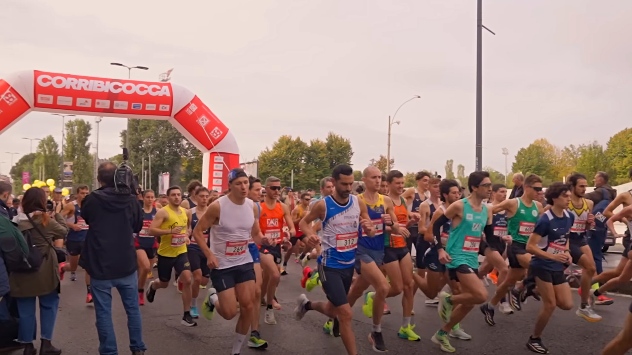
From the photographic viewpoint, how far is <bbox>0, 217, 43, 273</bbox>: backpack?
545cm

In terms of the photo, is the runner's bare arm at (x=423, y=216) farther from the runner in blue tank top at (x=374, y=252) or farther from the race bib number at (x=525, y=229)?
the race bib number at (x=525, y=229)

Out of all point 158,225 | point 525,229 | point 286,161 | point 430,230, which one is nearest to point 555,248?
point 525,229

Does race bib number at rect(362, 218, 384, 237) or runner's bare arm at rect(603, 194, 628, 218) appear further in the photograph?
runner's bare arm at rect(603, 194, 628, 218)

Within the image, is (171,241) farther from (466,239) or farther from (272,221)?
A: (466,239)

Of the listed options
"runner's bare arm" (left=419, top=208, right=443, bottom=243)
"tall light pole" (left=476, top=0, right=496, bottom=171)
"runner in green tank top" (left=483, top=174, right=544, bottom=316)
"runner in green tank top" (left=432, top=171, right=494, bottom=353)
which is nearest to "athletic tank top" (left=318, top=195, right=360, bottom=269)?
"runner in green tank top" (left=432, top=171, right=494, bottom=353)

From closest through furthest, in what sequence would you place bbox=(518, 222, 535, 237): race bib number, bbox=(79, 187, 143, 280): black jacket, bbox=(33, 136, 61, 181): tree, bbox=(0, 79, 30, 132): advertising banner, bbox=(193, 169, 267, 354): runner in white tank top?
1. bbox=(79, 187, 143, 280): black jacket
2. bbox=(193, 169, 267, 354): runner in white tank top
3. bbox=(518, 222, 535, 237): race bib number
4. bbox=(0, 79, 30, 132): advertising banner
5. bbox=(33, 136, 61, 181): tree

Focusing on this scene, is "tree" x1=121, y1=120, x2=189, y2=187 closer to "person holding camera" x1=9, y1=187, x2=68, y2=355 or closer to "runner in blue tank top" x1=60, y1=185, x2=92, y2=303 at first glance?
"runner in blue tank top" x1=60, y1=185, x2=92, y2=303

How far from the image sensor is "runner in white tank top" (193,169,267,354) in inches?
235

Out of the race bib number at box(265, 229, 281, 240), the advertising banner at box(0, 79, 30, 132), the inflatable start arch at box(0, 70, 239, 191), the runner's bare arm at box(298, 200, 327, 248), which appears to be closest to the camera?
the runner's bare arm at box(298, 200, 327, 248)

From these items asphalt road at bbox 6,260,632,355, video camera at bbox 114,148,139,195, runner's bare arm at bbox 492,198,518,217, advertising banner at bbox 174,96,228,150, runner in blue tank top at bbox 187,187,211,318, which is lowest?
asphalt road at bbox 6,260,632,355

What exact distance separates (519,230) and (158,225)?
5044mm

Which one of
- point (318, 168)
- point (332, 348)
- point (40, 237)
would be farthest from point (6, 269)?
point (318, 168)

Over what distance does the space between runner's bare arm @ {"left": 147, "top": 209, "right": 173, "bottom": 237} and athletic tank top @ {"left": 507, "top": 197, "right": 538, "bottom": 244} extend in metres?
4.78

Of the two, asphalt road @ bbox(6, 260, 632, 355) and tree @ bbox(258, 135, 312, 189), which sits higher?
tree @ bbox(258, 135, 312, 189)
